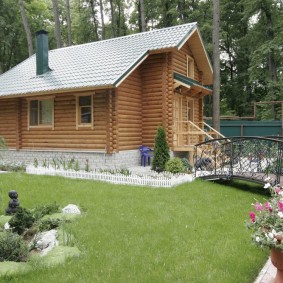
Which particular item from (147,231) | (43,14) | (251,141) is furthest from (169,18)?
(147,231)

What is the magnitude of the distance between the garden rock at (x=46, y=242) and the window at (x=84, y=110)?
8598 millimetres

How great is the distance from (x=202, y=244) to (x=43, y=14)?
36.9 meters

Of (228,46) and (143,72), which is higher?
(228,46)

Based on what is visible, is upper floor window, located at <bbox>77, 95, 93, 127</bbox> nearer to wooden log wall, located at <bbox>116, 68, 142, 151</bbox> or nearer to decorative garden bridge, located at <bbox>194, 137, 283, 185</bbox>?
wooden log wall, located at <bbox>116, 68, 142, 151</bbox>

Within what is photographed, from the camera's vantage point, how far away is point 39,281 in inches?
169

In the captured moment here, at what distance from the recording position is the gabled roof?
13.2m

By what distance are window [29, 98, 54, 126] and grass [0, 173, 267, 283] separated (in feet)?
17.9

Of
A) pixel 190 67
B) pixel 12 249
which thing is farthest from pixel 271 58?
pixel 12 249

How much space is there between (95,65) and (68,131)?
294cm

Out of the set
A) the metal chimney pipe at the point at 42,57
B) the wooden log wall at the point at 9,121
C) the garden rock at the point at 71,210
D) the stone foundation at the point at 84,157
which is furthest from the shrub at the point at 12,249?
the metal chimney pipe at the point at 42,57

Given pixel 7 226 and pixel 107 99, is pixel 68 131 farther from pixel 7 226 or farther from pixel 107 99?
pixel 7 226

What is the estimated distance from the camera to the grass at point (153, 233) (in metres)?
4.52

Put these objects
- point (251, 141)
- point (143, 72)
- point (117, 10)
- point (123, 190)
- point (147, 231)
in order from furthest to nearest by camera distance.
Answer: point (117, 10), point (143, 72), point (251, 141), point (123, 190), point (147, 231)

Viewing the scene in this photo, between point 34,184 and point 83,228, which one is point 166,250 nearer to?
point 83,228
